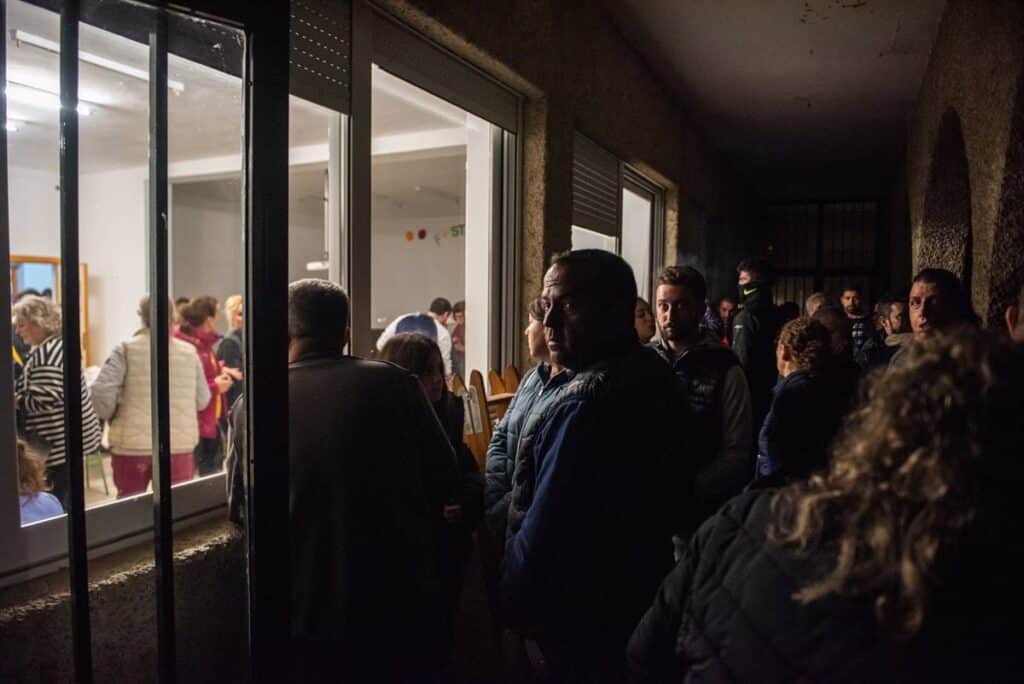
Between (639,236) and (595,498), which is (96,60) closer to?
(595,498)

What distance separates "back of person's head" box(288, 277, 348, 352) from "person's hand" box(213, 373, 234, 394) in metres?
3.10

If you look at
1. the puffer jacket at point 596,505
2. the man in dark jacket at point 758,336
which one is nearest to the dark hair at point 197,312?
the man in dark jacket at point 758,336

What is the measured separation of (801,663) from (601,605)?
64 centimetres

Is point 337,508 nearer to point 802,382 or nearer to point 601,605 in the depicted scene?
point 601,605

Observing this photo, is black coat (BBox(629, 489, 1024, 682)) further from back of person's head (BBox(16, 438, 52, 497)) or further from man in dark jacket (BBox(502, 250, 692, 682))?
back of person's head (BBox(16, 438, 52, 497))

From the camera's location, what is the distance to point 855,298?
6012 mm

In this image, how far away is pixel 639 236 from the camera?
626cm

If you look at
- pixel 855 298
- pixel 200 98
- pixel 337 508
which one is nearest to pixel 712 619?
pixel 337 508

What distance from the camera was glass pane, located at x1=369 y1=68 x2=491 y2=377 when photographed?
11.4 feet

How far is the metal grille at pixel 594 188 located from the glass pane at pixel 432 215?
663mm

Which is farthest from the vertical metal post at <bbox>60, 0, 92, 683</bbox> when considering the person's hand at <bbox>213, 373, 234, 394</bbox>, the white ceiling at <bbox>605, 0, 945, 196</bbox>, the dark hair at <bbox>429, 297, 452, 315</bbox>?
the dark hair at <bbox>429, 297, 452, 315</bbox>

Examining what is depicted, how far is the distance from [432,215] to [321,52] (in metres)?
7.28

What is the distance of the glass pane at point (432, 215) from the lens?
137 inches

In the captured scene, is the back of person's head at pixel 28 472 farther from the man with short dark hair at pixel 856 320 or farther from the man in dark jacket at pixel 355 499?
the man with short dark hair at pixel 856 320
